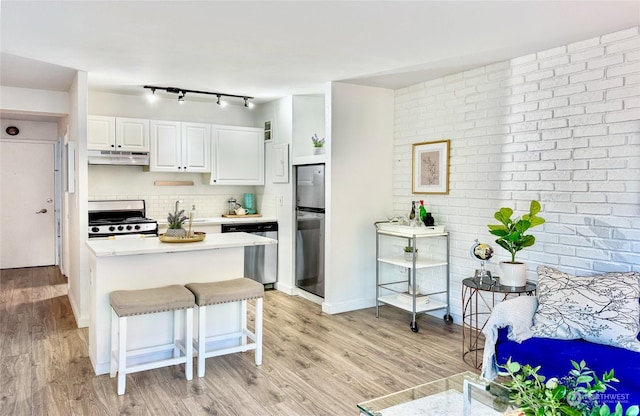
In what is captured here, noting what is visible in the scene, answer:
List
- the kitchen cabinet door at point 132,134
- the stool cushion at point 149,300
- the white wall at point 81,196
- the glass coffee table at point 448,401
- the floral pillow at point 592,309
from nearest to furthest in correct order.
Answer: the glass coffee table at point 448,401 < the floral pillow at point 592,309 < the stool cushion at point 149,300 < the white wall at point 81,196 < the kitchen cabinet door at point 132,134

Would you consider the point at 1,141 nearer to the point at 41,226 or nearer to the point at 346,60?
the point at 41,226

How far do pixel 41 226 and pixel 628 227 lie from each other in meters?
7.68

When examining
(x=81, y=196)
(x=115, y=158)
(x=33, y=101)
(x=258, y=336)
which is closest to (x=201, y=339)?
(x=258, y=336)

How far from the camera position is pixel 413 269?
404 cm

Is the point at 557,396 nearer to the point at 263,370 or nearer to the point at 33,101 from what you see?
the point at 263,370

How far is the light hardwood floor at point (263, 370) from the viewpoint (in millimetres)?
Result: 2760

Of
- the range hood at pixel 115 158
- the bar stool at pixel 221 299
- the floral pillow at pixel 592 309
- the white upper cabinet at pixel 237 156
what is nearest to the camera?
the floral pillow at pixel 592 309

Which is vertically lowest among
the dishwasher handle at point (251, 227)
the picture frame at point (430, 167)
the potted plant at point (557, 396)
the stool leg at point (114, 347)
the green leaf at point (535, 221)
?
the stool leg at point (114, 347)

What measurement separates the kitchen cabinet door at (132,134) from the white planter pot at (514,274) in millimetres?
4172

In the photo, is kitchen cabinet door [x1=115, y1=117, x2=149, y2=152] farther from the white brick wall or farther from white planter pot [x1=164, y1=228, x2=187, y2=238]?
the white brick wall

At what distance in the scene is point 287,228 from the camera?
5.61m

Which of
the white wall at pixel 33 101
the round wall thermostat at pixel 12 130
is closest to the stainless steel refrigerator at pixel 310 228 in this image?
the white wall at pixel 33 101

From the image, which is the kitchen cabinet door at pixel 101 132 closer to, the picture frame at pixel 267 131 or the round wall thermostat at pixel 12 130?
the picture frame at pixel 267 131

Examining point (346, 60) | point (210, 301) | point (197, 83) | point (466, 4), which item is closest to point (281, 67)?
point (346, 60)
